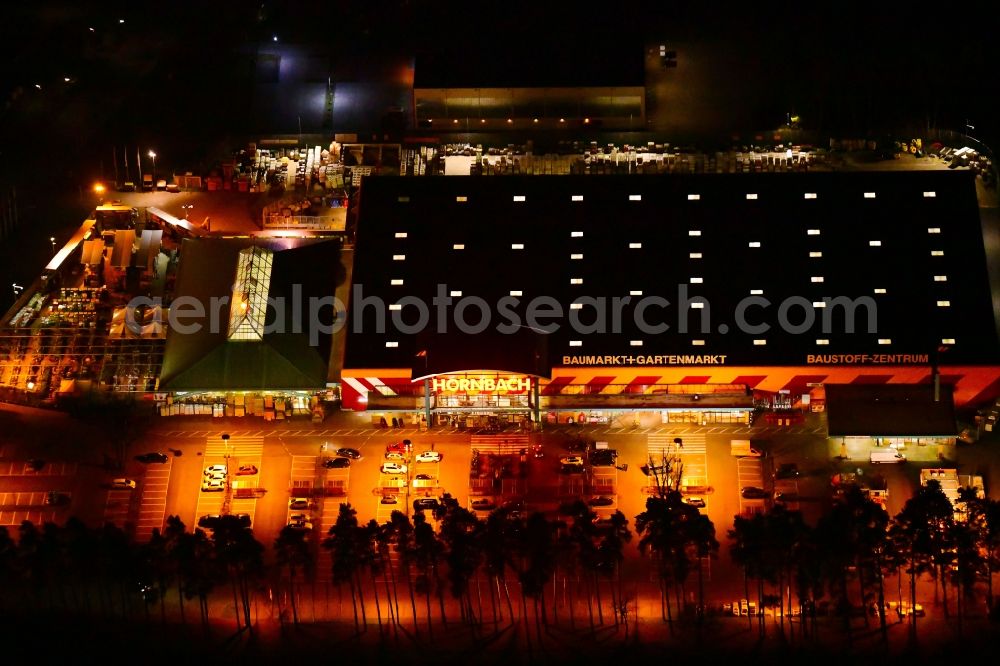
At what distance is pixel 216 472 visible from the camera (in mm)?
191875

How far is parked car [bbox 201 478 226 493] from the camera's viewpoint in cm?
19062

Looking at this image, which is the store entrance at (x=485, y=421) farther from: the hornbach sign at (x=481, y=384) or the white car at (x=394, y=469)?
the white car at (x=394, y=469)

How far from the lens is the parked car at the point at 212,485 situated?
191m

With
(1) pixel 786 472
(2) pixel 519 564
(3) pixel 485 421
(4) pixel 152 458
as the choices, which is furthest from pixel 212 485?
(1) pixel 786 472

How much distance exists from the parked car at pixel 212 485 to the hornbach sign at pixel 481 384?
24616 mm

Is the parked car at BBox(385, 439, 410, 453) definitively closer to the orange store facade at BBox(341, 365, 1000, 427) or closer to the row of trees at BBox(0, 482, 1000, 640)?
the orange store facade at BBox(341, 365, 1000, 427)

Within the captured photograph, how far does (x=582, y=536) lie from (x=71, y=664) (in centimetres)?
5083

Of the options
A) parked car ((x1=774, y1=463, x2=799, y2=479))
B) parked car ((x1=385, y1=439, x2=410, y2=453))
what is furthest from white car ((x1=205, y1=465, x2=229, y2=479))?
parked car ((x1=774, y1=463, x2=799, y2=479))

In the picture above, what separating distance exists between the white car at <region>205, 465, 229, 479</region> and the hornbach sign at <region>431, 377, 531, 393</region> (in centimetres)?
2385

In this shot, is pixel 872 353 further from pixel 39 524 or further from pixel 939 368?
pixel 39 524

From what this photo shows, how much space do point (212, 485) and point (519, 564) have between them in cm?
3462

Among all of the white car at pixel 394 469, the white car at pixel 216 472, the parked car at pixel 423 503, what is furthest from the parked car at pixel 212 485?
the parked car at pixel 423 503

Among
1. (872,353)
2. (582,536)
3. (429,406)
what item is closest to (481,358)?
(429,406)

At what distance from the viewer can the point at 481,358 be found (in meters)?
195
